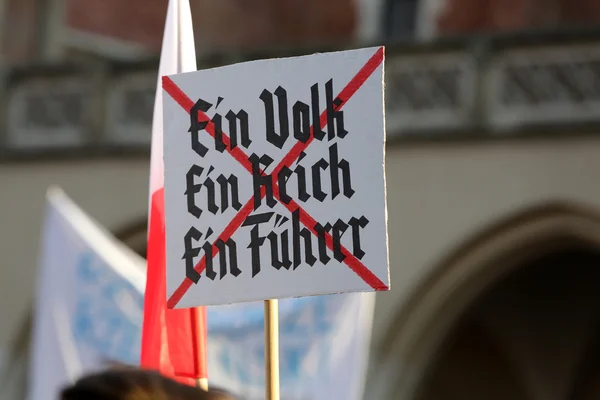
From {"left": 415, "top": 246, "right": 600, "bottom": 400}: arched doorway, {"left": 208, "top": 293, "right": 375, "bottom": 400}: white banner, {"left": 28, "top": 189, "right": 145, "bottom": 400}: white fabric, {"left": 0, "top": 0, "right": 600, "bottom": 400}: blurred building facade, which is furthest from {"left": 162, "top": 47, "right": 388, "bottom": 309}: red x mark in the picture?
{"left": 415, "top": 246, "right": 600, "bottom": 400}: arched doorway

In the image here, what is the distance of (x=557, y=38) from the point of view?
775 centimetres

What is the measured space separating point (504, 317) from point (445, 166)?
236cm

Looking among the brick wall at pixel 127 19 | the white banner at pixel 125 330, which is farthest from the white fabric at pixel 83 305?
the brick wall at pixel 127 19

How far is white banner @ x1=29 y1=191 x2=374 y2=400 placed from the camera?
480 centimetres

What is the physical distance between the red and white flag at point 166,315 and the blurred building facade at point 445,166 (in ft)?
14.9

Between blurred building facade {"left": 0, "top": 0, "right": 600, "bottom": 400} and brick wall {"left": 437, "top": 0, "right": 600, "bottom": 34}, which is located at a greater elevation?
brick wall {"left": 437, "top": 0, "right": 600, "bottom": 34}

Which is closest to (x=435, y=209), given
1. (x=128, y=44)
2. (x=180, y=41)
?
(x=128, y=44)

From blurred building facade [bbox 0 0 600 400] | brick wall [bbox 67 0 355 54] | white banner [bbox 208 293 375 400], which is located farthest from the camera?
brick wall [bbox 67 0 355 54]

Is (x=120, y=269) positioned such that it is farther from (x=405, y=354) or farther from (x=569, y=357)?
(x=569, y=357)

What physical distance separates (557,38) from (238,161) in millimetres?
5265

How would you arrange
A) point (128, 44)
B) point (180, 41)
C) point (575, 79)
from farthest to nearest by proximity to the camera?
point (128, 44) < point (575, 79) < point (180, 41)

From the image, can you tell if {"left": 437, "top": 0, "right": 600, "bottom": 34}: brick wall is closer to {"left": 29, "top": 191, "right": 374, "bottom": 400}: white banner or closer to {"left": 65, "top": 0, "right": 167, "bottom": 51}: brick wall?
{"left": 65, "top": 0, "right": 167, "bottom": 51}: brick wall

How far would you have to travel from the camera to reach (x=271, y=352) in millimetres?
2773

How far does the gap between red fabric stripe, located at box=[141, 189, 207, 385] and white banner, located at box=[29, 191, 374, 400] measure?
130 cm
